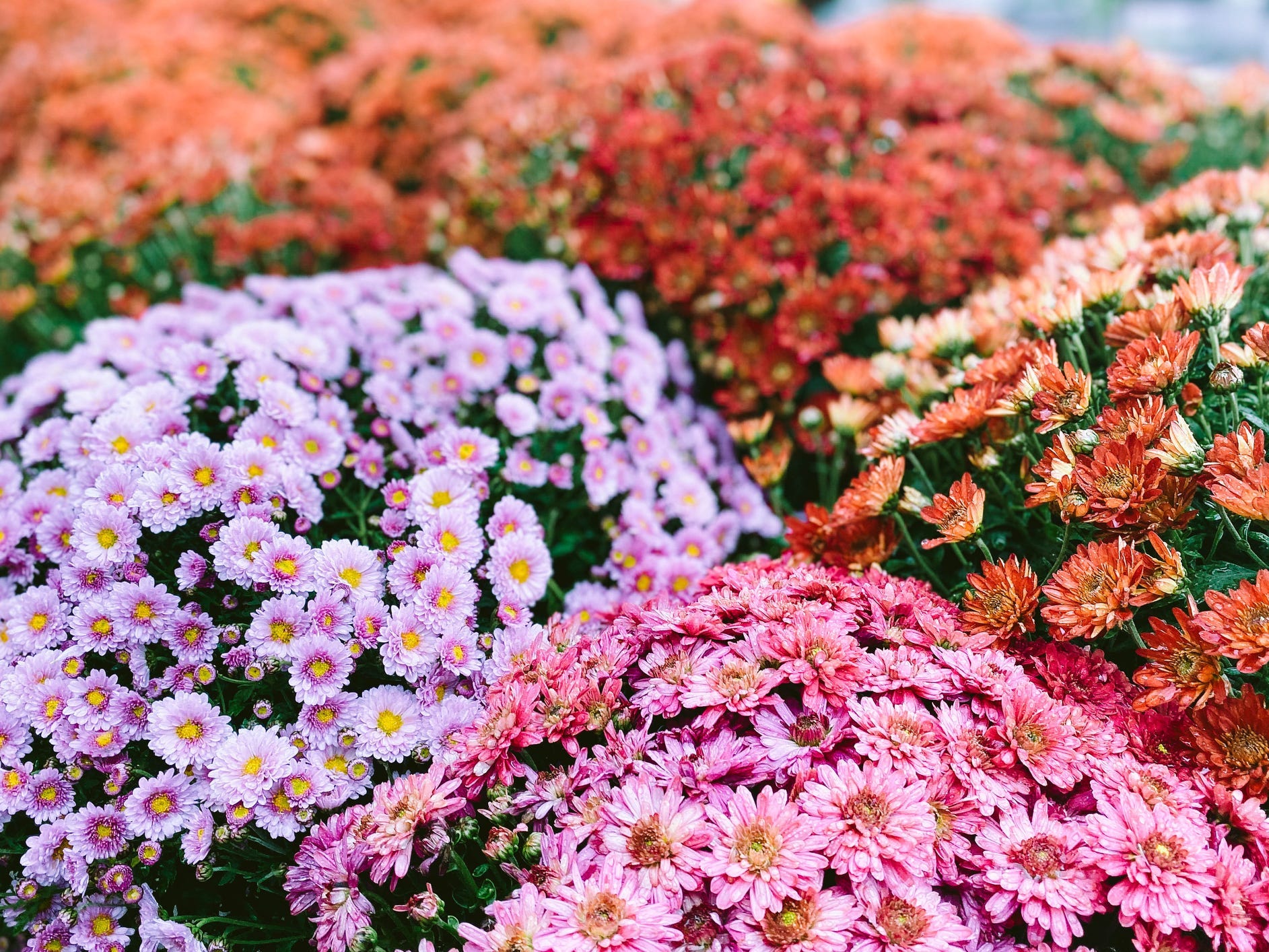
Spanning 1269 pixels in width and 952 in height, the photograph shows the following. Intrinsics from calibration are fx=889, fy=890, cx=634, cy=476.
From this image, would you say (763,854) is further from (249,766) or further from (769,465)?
(769,465)

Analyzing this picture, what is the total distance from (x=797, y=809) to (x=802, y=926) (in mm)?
164

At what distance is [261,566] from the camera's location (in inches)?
63.7

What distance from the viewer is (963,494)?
158 centimetres

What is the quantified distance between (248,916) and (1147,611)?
169cm

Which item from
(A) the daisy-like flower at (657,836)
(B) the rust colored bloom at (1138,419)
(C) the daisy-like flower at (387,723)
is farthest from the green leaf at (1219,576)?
(C) the daisy-like flower at (387,723)

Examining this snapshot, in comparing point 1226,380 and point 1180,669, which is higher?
point 1226,380

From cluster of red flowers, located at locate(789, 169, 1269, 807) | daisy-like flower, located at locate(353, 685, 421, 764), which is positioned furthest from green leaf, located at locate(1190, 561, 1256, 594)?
daisy-like flower, located at locate(353, 685, 421, 764)

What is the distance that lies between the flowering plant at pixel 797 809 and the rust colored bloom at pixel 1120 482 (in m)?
0.25

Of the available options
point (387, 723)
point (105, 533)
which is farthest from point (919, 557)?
point (105, 533)

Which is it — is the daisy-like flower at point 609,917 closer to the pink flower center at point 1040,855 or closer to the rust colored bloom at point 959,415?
the pink flower center at point 1040,855

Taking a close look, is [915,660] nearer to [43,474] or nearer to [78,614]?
[78,614]

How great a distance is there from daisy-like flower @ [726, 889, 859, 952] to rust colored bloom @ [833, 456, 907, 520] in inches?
29.4

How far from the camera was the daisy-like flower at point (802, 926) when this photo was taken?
1162 millimetres

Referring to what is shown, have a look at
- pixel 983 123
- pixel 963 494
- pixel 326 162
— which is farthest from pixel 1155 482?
pixel 326 162
